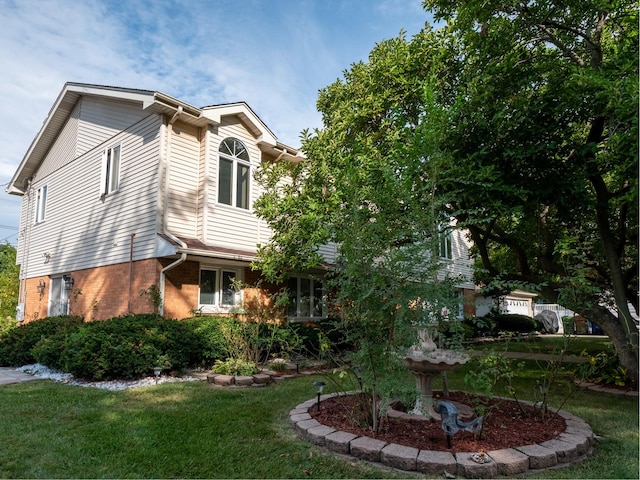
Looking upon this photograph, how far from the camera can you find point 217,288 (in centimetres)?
1114

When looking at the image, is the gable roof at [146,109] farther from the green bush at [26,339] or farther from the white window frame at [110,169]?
the green bush at [26,339]

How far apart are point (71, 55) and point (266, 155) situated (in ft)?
18.9

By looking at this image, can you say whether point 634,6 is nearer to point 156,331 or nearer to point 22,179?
point 156,331

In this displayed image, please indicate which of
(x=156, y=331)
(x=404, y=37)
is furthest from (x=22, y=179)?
(x=404, y=37)

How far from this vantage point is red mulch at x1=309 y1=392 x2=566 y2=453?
3.98 meters

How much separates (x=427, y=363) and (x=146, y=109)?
9508 mm

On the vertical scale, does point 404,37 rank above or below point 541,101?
above

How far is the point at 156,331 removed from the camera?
8148mm

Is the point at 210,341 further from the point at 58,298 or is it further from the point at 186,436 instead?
the point at 58,298

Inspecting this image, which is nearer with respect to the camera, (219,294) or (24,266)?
(219,294)

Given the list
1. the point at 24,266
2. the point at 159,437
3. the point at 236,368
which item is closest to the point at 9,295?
the point at 24,266

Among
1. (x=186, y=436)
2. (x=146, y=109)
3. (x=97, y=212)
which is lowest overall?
(x=186, y=436)

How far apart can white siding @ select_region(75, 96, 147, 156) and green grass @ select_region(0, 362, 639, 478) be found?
800cm

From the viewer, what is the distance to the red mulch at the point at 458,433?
157 inches
